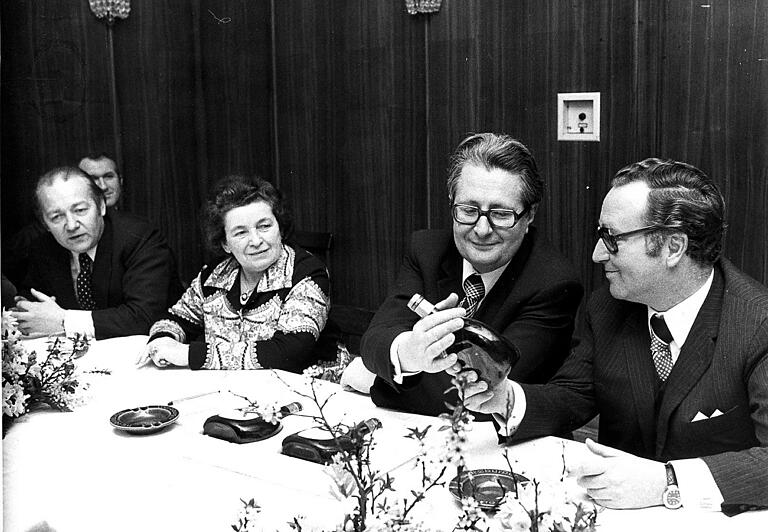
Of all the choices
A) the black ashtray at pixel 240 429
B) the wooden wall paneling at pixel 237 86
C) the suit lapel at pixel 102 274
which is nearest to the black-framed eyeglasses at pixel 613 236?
the black ashtray at pixel 240 429

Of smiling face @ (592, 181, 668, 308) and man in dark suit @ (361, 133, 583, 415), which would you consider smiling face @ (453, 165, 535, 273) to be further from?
smiling face @ (592, 181, 668, 308)

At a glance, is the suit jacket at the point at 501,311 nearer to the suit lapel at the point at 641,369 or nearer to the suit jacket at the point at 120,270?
the suit lapel at the point at 641,369

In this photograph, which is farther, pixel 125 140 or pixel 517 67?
pixel 125 140

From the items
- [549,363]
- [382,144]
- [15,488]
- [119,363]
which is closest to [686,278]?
[549,363]

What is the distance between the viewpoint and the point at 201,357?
2.49m

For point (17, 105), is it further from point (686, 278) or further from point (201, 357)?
point (686, 278)

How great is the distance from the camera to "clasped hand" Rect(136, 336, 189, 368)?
2.49 m

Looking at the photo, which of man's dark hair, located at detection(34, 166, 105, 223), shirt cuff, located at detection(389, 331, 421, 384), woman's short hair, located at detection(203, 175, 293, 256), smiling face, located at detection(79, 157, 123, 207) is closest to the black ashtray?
shirt cuff, located at detection(389, 331, 421, 384)

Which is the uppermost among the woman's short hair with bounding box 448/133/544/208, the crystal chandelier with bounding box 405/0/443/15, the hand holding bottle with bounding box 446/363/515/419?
the crystal chandelier with bounding box 405/0/443/15

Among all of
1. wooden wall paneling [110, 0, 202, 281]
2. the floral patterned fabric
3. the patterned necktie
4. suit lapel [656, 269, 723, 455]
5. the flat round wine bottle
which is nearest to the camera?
the flat round wine bottle

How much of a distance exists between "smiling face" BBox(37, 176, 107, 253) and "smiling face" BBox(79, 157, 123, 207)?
49cm

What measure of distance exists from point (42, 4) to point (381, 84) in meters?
1.41

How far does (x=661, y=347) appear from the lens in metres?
1.93

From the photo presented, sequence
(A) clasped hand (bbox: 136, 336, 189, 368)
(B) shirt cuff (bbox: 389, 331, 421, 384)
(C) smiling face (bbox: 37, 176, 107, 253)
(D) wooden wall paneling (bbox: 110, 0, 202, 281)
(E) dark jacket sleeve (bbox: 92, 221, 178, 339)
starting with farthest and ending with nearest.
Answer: (D) wooden wall paneling (bbox: 110, 0, 202, 281)
(C) smiling face (bbox: 37, 176, 107, 253)
(E) dark jacket sleeve (bbox: 92, 221, 178, 339)
(A) clasped hand (bbox: 136, 336, 189, 368)
(B) shirt cuff (bbox: 389, 331, 421, 384)
